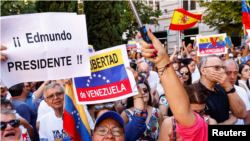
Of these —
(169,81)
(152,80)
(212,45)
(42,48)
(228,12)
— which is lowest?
(152,80)

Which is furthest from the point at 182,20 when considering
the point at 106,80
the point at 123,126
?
the point at 123,126

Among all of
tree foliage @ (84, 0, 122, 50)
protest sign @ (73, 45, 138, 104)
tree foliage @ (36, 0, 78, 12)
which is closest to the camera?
protest sign @ (73, 45, 138, 104)

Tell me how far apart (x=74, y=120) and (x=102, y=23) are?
7.59 meters

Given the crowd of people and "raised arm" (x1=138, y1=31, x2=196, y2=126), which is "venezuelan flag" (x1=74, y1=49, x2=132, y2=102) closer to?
the crowd of people

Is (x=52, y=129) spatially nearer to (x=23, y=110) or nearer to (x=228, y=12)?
(x=23, y=110)

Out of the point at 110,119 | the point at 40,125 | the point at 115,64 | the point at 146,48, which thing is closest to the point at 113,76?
the point at 115,64

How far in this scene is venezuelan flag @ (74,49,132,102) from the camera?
294 cm

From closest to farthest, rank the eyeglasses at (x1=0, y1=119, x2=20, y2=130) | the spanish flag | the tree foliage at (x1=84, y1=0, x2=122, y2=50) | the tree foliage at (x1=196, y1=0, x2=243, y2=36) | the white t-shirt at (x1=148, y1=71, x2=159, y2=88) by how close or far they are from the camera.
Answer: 1. the eyeglasses at (x1=0, y1=119, x2=20, y2=130)
2. the white t-shirt at (x1=148, y1=71, x2=159, y2=88)
3. the spanish flag
4. the tree foliage at (x1=84, y1=0, x2=122, y2=50)
5. the tree foliage at (x1=196, y1=0, x2=243, y2=36)

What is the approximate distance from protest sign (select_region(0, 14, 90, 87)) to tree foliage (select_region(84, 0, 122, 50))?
739 centimetres

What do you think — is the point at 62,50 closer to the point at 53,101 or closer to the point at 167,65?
the point at 53,101

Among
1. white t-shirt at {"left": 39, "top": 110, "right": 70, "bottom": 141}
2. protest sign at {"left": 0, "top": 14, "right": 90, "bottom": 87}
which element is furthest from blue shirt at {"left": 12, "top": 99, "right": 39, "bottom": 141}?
protest sign at {"left": 0, "top": 14, "right": 90, "bottom": 87}

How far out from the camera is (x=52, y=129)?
322cm

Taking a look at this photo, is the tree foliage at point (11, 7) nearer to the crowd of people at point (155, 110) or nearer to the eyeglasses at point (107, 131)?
the crowd of people at point (155, 110)

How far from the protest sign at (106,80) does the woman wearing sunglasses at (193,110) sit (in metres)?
0.66
